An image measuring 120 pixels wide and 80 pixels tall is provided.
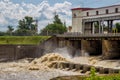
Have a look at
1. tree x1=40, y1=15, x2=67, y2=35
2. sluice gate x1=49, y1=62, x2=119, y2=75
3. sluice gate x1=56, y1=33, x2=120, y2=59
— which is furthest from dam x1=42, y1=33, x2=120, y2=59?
tree x1=40, y1=15, x2=67, y2=35

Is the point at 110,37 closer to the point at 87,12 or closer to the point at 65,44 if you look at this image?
the point at 65,44

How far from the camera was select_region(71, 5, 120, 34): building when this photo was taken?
72544 millimetres

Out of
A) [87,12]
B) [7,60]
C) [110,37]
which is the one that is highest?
[87,12]

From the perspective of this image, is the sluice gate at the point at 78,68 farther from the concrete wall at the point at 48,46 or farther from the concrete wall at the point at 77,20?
the concrete wall at the point at 77,20

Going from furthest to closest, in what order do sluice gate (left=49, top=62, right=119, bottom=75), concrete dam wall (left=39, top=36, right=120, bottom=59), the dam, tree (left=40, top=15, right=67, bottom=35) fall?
tree (left=40, top=15, right=67, bottom=35) → concrete dam wall (left=39, top=36, right=120, bottom=59) → the dam → sluice gate (left=49, top=62, right=119, bottom=75)

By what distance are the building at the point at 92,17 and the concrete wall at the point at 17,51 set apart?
1785 cm

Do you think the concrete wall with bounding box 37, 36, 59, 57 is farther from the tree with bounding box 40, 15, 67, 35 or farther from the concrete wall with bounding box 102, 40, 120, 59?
the tree with bounding box 40, 15, 67, 35

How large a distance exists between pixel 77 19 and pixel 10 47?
23.4 m

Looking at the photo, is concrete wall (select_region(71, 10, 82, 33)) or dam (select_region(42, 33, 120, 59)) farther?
concrete wall (select_region(71, 10, 82, 33))

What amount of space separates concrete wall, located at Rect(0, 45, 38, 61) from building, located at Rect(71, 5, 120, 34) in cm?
1785

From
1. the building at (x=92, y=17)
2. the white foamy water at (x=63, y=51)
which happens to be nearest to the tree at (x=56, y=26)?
the building at (x=92, y=17)

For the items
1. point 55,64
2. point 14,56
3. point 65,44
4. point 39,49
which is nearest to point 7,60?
point 14,56

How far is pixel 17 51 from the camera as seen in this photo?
223ft

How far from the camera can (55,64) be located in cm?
5203
